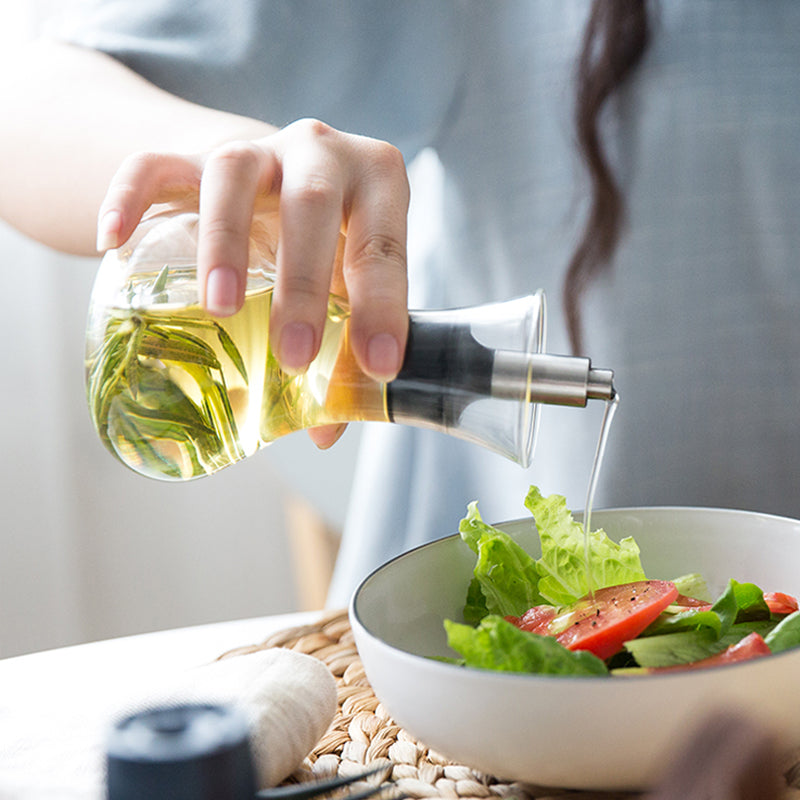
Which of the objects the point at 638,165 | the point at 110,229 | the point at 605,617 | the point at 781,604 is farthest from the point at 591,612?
the point at 638,165

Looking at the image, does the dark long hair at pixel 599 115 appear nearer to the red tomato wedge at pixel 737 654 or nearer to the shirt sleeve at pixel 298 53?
the shirt sleeve at pixel 298 53

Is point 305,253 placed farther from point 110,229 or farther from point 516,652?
point 516,652

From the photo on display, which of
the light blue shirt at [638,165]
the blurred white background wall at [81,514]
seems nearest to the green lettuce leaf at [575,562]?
the light blue shirt at [638,165]

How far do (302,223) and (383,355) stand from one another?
0.30 feet

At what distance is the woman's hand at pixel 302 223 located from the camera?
20.5 inches

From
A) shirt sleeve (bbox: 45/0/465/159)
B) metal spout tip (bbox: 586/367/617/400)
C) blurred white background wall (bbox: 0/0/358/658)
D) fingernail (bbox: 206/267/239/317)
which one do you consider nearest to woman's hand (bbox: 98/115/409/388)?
fingernail (bbox: 206/267/239/317)

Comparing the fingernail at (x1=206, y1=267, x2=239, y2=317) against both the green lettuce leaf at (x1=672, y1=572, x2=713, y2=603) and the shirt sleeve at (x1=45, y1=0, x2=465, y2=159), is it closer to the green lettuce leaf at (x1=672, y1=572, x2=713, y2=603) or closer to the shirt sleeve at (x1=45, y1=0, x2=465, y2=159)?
the green lettuce leaf at (x1=672, y1=572, x2=713, y2=603)

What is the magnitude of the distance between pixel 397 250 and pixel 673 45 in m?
0.59

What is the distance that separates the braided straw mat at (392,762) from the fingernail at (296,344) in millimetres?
239

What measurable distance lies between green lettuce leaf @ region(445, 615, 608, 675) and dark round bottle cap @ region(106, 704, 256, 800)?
16 centimetres

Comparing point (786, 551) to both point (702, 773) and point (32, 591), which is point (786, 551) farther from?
point (32, 591)

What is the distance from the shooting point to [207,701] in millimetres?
489

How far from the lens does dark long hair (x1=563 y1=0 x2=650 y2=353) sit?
100 centimetres

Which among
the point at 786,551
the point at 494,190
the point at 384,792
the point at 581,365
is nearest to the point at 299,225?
the point at 581,365
